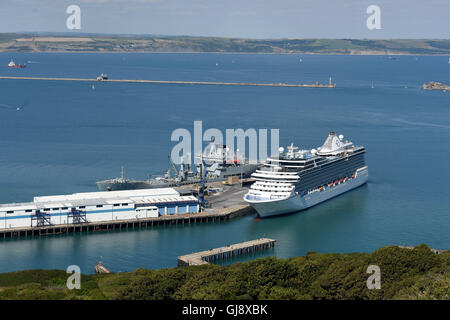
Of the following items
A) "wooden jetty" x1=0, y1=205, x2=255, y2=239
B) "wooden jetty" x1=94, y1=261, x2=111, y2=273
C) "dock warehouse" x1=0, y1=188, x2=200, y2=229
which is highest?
"dock warehouse" x1=0, y1=188, x2=200, y2=229

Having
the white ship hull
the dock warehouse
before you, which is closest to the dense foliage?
the dock warehouse

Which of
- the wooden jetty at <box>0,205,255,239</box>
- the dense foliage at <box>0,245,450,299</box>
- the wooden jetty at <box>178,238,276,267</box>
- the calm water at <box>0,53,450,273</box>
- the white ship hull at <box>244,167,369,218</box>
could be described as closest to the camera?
the dense foliage at <box>0,245,450,299</box>

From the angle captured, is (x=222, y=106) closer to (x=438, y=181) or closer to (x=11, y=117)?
(x=11, y=117)

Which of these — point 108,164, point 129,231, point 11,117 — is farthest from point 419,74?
point 129,231

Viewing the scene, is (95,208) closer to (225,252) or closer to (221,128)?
(225,252)

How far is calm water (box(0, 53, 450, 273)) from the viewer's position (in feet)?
100.0

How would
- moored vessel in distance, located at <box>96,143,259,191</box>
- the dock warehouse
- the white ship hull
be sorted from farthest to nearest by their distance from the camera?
moored vessel in distance, located at <box>96,143,259,191</box> < the white ship hull < the dock warehouse

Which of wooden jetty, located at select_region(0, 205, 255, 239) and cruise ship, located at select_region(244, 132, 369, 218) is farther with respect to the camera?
cruise ship, located at select_region(244, 132, 369, 218)

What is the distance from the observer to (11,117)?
68.8m

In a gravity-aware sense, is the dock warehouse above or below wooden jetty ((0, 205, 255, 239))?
above

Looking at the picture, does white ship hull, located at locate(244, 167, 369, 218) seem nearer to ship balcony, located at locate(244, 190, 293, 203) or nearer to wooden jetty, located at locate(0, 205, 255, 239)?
ship balcony, located at locate(244, 190, 293, 203)

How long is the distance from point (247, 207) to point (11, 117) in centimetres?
4104

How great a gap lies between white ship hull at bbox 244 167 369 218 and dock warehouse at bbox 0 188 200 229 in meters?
3.39

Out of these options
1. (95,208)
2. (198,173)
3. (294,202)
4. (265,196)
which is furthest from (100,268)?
(198,173)
